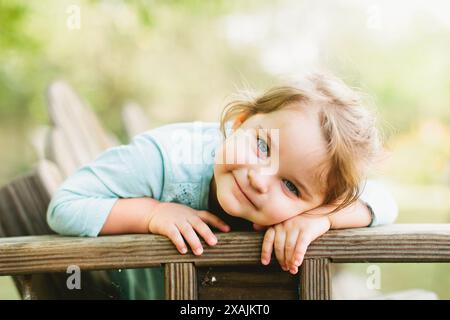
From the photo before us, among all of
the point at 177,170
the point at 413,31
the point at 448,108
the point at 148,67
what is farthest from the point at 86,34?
the point at 177,170

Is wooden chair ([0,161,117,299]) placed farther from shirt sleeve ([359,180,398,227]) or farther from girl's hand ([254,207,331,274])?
shirt sleeve ([359,180,398,227])

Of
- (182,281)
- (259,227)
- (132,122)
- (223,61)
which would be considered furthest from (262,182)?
(223,61)

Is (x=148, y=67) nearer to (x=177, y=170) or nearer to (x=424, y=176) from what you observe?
(x=424, y=176)

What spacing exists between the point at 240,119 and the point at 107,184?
12.9 inches

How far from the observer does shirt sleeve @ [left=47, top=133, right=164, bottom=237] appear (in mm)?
1185

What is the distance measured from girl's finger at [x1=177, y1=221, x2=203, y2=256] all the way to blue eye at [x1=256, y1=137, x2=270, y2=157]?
204mm

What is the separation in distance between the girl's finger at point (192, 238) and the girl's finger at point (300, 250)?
0.17 meters

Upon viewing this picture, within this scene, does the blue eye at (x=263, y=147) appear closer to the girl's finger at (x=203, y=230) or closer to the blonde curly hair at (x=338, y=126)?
the blonde curly hair at (x=338, y=126)

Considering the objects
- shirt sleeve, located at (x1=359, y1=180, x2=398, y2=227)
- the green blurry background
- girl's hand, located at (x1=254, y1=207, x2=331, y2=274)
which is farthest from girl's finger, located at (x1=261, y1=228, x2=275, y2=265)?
the green blurry background

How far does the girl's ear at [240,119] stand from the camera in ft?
4.17

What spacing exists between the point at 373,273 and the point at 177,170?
482mm

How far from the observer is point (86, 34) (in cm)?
604

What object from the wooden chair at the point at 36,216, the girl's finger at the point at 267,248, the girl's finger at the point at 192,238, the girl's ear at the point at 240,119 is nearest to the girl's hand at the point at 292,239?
the girl's finger at the point at 267,248

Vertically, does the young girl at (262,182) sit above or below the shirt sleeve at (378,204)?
above
